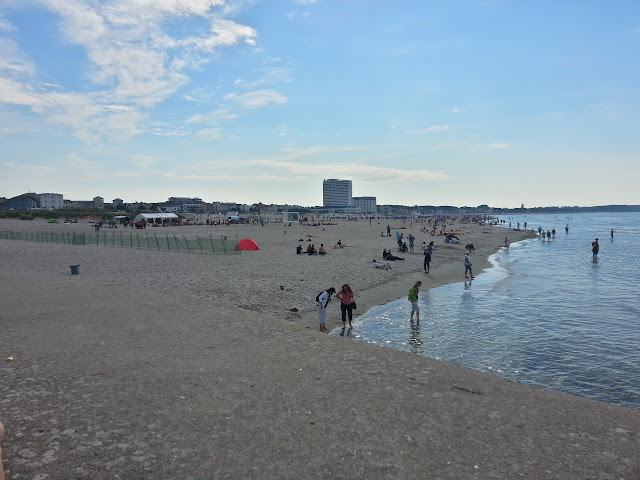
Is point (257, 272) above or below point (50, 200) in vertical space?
below

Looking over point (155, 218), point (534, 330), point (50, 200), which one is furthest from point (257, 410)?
point (50, 200)

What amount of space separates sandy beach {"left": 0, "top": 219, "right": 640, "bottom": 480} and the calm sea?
2151 millimetres

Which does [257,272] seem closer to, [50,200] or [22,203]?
[22,203]

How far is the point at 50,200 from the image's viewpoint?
194000 mm

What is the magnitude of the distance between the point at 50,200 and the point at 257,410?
226099 millimetres

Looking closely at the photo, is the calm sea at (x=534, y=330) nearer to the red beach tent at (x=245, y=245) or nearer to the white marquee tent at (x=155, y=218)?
the red beach tent at (x=245, y=245)

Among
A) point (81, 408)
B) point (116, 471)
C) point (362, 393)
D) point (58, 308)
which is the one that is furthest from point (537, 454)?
point (58, 308)

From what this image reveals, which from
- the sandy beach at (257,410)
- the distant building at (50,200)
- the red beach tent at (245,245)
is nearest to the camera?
the sandy beach at (257,410)

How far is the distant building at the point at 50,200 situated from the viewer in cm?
18825

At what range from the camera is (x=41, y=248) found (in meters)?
36.0

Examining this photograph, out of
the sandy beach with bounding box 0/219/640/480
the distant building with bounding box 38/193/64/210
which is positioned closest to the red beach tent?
the sandy beach with bounding box 0/219/640/480

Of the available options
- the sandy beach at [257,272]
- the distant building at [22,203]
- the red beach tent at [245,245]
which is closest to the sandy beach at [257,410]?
the sandy beach at [257,272]

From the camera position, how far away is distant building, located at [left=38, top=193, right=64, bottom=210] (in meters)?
188

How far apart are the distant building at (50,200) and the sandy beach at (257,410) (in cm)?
20640
